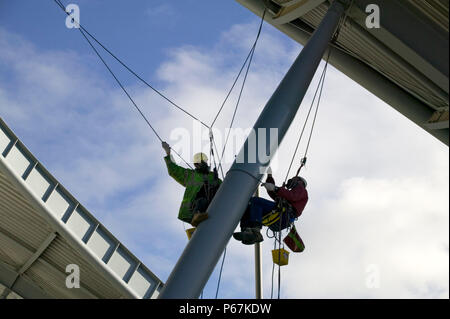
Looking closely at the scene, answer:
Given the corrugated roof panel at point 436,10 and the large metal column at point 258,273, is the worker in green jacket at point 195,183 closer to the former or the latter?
the corrugated roof panel at point 436,10

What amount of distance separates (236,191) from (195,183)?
2.47 metres

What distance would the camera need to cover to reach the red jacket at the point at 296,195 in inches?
379

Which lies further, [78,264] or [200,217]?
[78,264]

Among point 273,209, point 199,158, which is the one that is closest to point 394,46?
point 273,209

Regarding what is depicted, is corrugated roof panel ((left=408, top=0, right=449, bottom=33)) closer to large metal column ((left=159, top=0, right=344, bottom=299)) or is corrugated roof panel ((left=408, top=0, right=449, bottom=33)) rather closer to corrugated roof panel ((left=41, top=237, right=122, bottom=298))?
large metal column ((left=159, top=0, right=344, bottom=299))

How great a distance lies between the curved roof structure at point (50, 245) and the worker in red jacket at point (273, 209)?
31.6 feet

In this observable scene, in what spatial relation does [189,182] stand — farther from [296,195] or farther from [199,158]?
[296,195]

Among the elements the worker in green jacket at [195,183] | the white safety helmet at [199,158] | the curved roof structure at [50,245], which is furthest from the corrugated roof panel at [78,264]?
the white safety helmet at [199,158]

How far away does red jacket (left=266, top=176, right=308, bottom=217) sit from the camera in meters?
9.63

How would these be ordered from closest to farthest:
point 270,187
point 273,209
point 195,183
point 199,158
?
point 270,187 → point 273,209 → point 195,183 → point 199,158

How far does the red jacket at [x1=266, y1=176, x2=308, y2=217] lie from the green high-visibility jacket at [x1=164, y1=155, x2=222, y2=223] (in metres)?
1.34

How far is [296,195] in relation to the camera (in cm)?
978

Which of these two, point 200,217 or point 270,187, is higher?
point 270,187

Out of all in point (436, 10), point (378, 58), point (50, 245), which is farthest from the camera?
point (50, 245)
